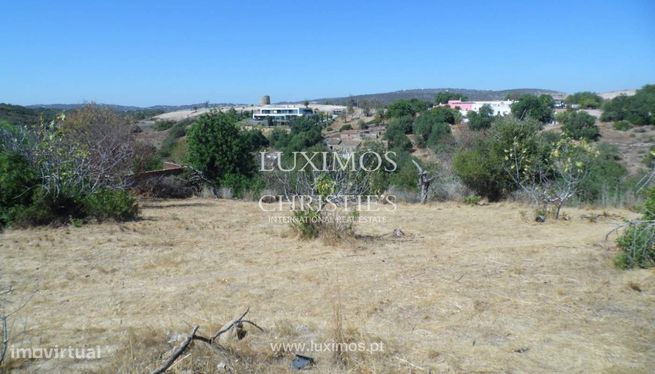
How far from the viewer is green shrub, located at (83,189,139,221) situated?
7.49 metres

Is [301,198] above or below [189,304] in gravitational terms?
above

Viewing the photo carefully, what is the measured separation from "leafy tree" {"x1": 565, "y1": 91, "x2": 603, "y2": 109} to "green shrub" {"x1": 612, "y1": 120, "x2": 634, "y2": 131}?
1165 centimetres

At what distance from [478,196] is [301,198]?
230 inches

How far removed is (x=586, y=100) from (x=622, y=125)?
15.8m

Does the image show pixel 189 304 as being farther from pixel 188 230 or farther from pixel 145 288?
pixel 188 230

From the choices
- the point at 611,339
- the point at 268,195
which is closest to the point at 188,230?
the point at 268,195

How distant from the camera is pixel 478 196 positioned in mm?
11078

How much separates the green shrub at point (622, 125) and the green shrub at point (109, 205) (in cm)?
2879

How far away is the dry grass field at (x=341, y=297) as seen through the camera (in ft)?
10.0

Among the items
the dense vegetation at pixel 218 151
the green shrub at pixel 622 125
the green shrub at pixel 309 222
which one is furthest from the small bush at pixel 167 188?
the green shrub at pixel 622 125

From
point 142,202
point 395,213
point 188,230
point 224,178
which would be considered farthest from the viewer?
point 224,178

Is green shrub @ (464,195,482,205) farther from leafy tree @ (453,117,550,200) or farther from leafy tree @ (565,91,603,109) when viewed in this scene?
leafy tree @ (565,91,603,109)

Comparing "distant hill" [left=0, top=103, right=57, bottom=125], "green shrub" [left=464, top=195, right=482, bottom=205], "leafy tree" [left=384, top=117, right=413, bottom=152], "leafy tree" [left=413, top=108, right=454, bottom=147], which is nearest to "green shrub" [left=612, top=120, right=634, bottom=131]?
"leafy tree" [left=413, top=108, right=454, bottom=147]

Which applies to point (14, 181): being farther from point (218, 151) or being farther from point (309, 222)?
point (218, 151)
